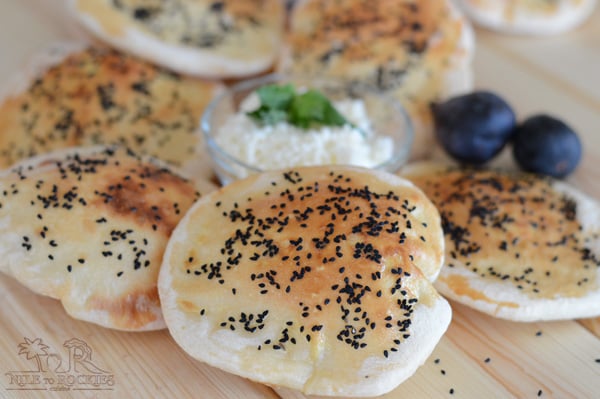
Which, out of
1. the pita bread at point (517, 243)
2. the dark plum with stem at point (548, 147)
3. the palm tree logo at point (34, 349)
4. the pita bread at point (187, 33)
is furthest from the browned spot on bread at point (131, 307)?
the dark plum with stem at point (548, 147)

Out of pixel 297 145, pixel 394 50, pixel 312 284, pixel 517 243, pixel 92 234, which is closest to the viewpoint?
pixel 312 284

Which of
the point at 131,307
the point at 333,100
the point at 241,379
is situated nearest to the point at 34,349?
the point at 131,307

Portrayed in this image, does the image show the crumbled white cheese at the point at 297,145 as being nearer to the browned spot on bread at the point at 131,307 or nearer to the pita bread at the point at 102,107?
the pita bread at the point at 102,107

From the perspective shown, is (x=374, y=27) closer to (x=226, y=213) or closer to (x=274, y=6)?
(x=274, y=6)

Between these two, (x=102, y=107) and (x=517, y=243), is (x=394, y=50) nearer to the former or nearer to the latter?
(x=517, y=243)

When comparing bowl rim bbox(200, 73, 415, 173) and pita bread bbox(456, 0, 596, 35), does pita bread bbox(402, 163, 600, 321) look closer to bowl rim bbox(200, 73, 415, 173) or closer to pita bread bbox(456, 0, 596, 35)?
bowl rim bbox(200, 73, 415, 173)

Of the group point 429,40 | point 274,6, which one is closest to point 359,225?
point 429,40
